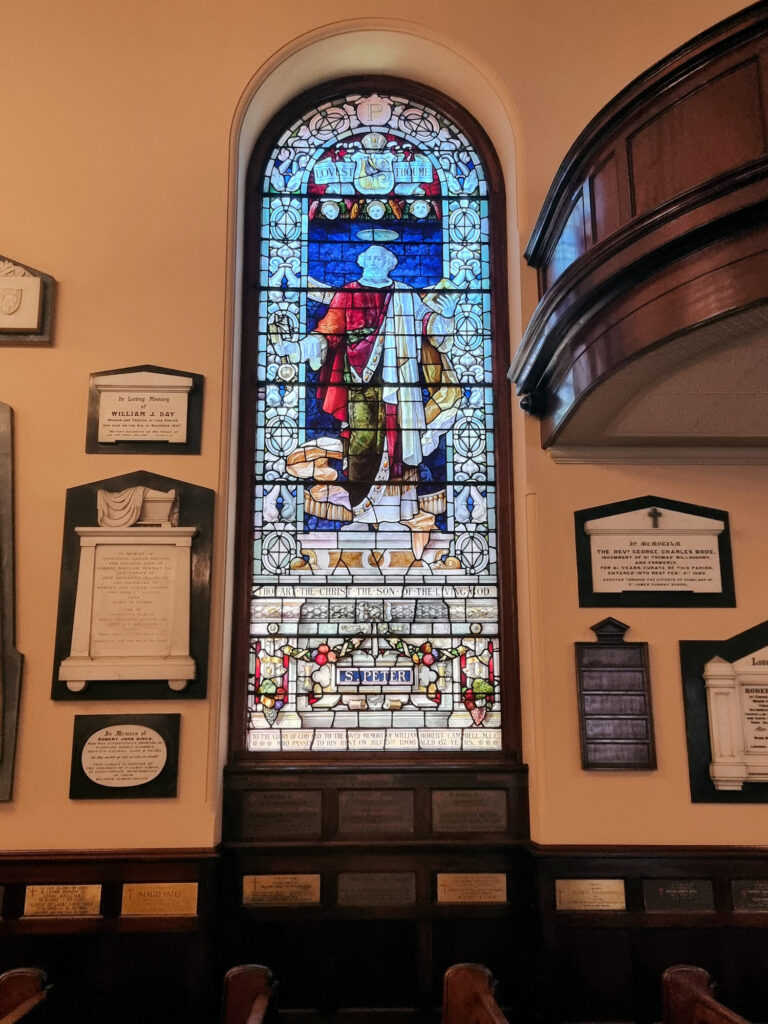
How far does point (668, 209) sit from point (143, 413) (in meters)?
2.85

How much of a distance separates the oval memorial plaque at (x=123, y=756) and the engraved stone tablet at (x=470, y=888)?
153cm

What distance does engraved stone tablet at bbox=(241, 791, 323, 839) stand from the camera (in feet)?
15.0

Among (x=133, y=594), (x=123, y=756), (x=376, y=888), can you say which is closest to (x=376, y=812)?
(x=376, y=888)

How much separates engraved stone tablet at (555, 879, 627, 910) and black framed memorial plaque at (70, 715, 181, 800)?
1.96m

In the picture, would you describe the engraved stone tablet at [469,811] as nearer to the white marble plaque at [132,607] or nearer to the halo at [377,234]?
the white marble plaque at [132,607]

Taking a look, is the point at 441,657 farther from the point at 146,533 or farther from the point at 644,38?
the point at 644,38

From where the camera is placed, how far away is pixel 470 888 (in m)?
4.50

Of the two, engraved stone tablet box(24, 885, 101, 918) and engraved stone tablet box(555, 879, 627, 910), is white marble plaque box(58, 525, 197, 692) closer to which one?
engraved stone tablet box(24, 885, 101, 918)

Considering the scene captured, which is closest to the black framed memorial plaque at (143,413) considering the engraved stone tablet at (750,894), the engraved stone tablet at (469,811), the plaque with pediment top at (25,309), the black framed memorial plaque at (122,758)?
the plaque with pediment top at (25,309)


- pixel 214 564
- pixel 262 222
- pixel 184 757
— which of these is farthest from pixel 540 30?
pixel 184 757

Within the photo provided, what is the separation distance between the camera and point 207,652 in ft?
14.9

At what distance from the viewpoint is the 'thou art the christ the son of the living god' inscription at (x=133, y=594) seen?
4488 millimetres

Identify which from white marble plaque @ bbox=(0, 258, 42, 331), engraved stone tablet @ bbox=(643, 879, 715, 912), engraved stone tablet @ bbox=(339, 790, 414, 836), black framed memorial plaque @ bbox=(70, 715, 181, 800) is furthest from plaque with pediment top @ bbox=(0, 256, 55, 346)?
engraved stone tablet @ bbox=(643, 879, 715, 912)

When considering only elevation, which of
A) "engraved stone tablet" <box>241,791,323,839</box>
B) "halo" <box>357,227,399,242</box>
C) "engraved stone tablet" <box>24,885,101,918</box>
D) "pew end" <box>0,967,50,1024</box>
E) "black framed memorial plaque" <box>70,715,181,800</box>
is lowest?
"pew end" <box>0,967,50,1024</box>
